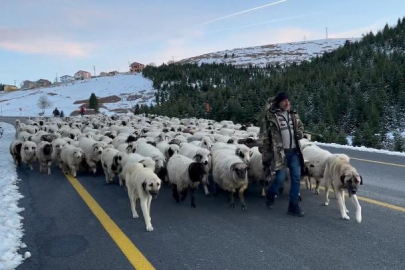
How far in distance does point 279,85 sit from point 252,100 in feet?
19.9

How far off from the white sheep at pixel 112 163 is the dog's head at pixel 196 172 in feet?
8.34

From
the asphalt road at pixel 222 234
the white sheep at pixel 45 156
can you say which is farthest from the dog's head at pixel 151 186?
the white sheep at pixel 45 156

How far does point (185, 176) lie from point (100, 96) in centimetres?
8679

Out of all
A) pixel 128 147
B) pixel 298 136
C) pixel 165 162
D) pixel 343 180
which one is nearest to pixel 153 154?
pixel 165 162

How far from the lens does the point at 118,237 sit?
18.1 feet

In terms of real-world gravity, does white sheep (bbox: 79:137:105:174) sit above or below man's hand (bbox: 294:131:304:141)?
below

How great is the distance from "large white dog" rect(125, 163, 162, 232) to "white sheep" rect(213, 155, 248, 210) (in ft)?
4.85

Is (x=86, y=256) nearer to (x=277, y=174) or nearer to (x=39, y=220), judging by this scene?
(x=39, y=220)

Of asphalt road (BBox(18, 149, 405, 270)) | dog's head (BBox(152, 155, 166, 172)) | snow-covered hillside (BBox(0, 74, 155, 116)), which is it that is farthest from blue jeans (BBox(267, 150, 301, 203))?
snow-covered hillside (BBox(0, 74, 155, 116))

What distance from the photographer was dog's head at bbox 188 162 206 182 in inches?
287

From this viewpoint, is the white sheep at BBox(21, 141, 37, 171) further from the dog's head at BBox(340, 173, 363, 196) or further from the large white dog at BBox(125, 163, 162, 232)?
the dog's head at BBox(340, 173, 363, 196)

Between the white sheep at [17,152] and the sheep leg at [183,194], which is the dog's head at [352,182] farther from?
the white sheep at [17,152]

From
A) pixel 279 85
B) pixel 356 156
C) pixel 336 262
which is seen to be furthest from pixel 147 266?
pixel 279 85

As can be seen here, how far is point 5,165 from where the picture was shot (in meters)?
12.9
